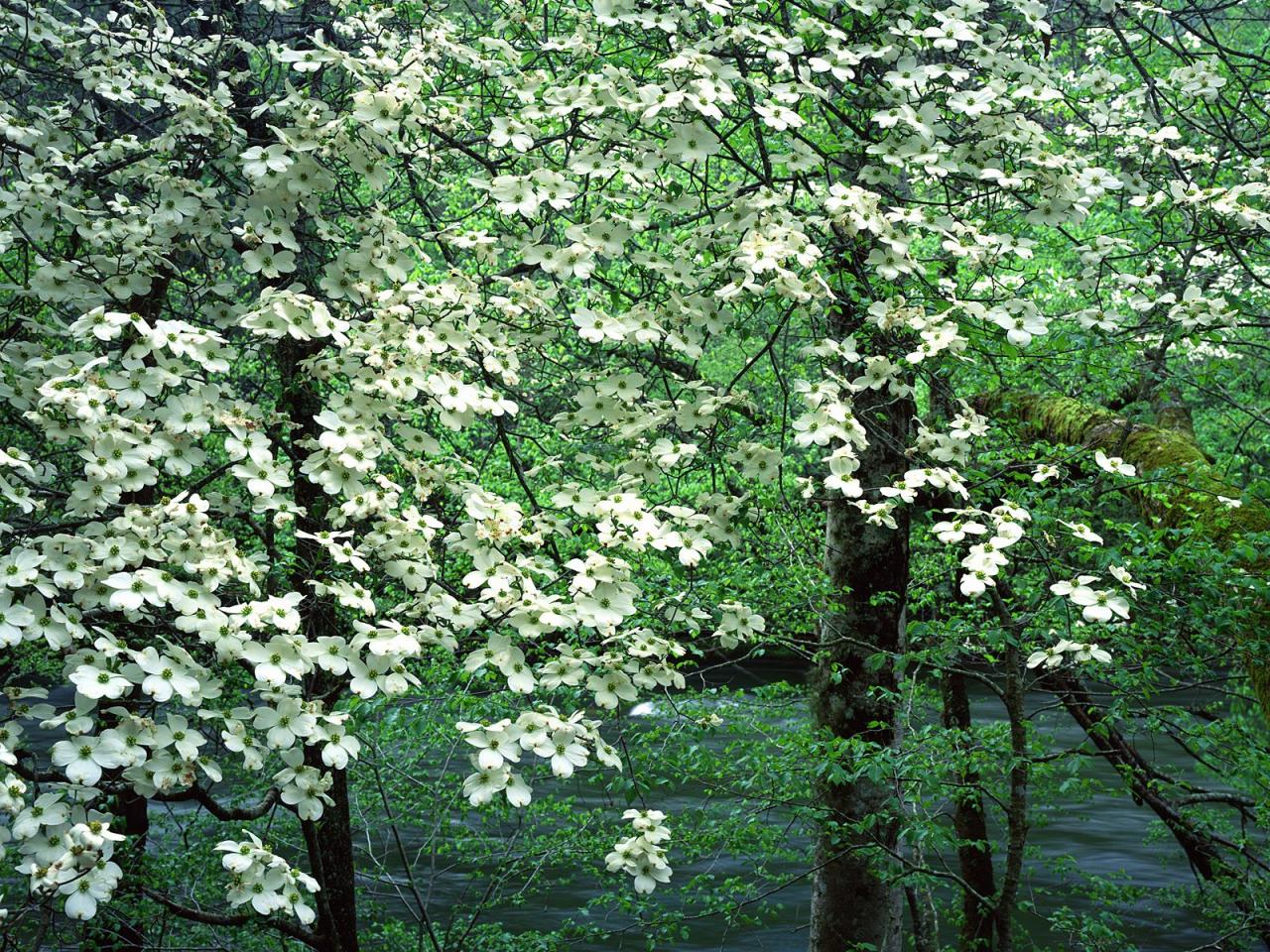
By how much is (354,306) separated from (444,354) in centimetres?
75

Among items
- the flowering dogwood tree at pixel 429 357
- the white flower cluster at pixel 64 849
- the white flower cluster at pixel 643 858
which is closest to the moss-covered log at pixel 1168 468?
the flowering dogwood tree at pixel 429 357

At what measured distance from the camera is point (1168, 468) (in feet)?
13.9

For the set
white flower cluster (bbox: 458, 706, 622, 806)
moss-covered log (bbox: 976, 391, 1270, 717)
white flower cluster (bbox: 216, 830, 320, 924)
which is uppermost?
moss-covered log (bbox: 976, 391, 1270, 717)

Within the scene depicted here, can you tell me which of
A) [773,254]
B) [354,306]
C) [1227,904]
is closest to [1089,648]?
[773,254]

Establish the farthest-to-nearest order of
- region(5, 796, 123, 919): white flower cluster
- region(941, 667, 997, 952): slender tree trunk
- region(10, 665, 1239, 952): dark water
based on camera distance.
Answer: region(10, 665, 1239, 952): dark water → region(941, 667, 997, 952): slender tree trunk → region(5, 796, 123, 919): white flower cluster

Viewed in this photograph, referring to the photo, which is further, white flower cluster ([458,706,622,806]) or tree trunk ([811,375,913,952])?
tree trunk ([811,375,913,952])

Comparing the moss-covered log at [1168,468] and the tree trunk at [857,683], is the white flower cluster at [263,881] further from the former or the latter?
the moss-covered log at [1168,468]

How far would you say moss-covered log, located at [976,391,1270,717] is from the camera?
14.3 ft

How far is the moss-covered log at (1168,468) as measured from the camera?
171 inches

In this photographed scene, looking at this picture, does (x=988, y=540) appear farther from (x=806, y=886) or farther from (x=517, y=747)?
(x=806, y=886)

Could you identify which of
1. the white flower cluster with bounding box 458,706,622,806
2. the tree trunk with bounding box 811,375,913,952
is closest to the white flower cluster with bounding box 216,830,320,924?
the white flower cluster with bounding box 458,706,622,806

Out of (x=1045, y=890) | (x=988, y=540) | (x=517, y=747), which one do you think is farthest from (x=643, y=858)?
(x=1045, y=890)

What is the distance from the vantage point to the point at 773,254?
279cm

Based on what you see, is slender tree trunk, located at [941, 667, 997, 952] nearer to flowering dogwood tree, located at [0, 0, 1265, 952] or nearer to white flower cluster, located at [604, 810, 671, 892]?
flowering dogwood tree, located at [0, 0, 1265, 952]
